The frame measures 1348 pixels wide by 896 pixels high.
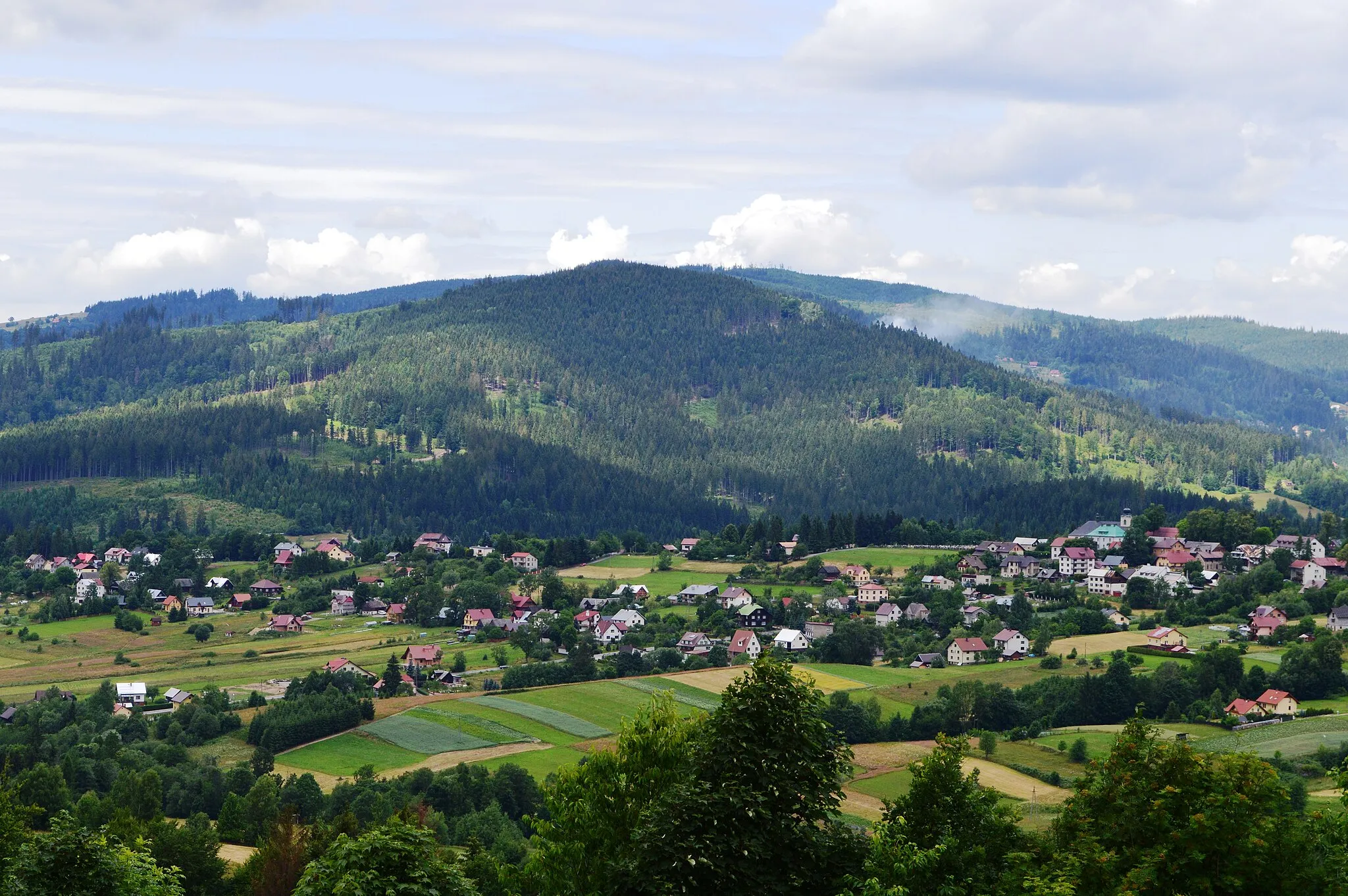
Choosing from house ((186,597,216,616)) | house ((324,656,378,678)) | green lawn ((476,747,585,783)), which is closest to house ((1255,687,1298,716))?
green lawn ((476,747,585,783))

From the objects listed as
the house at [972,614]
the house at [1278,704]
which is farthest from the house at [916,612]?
the house at [1278,704]

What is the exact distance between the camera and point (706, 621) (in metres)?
136

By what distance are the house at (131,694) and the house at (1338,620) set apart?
9334 cm

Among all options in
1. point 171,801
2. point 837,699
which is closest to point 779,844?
point 171,801

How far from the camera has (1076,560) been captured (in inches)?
6201

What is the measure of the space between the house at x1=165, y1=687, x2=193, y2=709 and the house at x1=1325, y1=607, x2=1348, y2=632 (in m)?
89.8

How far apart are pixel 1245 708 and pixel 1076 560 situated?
215ft

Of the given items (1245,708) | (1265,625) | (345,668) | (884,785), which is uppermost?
(1265,625)

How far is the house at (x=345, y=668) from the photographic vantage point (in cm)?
10931

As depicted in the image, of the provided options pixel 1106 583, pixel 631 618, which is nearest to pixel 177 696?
pixel 631 618

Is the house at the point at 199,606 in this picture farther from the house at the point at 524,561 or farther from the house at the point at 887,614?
the house at the point at 887,614

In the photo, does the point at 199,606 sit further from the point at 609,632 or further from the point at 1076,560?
the point at 1076,560

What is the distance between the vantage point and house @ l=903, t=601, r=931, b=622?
134250 mm

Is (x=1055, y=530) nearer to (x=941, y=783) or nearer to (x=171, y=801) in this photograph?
(x=171, y=801)
